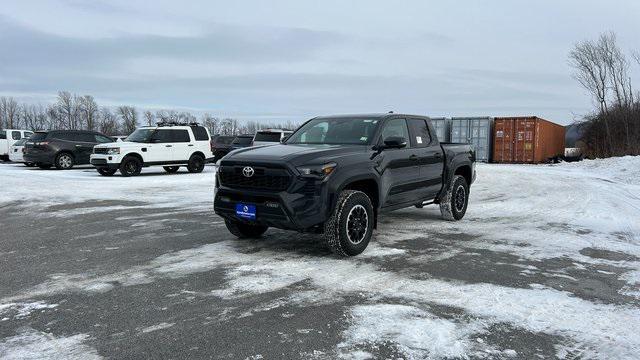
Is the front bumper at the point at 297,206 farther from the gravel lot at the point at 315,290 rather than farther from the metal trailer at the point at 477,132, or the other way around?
the metal trailer at the point at 477,132

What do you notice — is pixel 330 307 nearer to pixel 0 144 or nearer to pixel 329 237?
pixel 329 237

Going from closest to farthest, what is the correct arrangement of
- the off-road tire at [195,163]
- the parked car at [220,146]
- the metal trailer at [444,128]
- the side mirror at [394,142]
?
the side mirror at [394,142] < the off-road tire at [195,163] < the parked car at [220,146] < the metal trailer at [444,128]

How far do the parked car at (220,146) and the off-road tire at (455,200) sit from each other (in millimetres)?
17677

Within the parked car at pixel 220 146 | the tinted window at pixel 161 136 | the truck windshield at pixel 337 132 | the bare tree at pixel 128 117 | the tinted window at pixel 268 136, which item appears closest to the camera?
the truck windshield at pixel 337 132

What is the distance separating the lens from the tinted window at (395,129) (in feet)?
23.5

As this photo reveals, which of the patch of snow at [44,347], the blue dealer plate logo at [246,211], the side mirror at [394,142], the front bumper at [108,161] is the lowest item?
the patch of snow at [44,347]

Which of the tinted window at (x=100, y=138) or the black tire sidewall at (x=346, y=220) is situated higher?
the tinted window at (x=100, y=138)

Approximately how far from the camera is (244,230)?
7156 mm

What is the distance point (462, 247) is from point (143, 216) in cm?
578

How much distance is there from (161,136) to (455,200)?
43.9 ft

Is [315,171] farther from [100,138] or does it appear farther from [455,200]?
[100,138]

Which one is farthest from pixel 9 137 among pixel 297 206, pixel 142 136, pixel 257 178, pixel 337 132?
pixel 297 206

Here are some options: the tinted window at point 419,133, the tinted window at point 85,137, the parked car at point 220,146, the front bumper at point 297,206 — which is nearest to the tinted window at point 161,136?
the tinted window at point 85,137

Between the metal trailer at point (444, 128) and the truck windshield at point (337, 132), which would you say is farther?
the metal trailer at point (444, 128)
